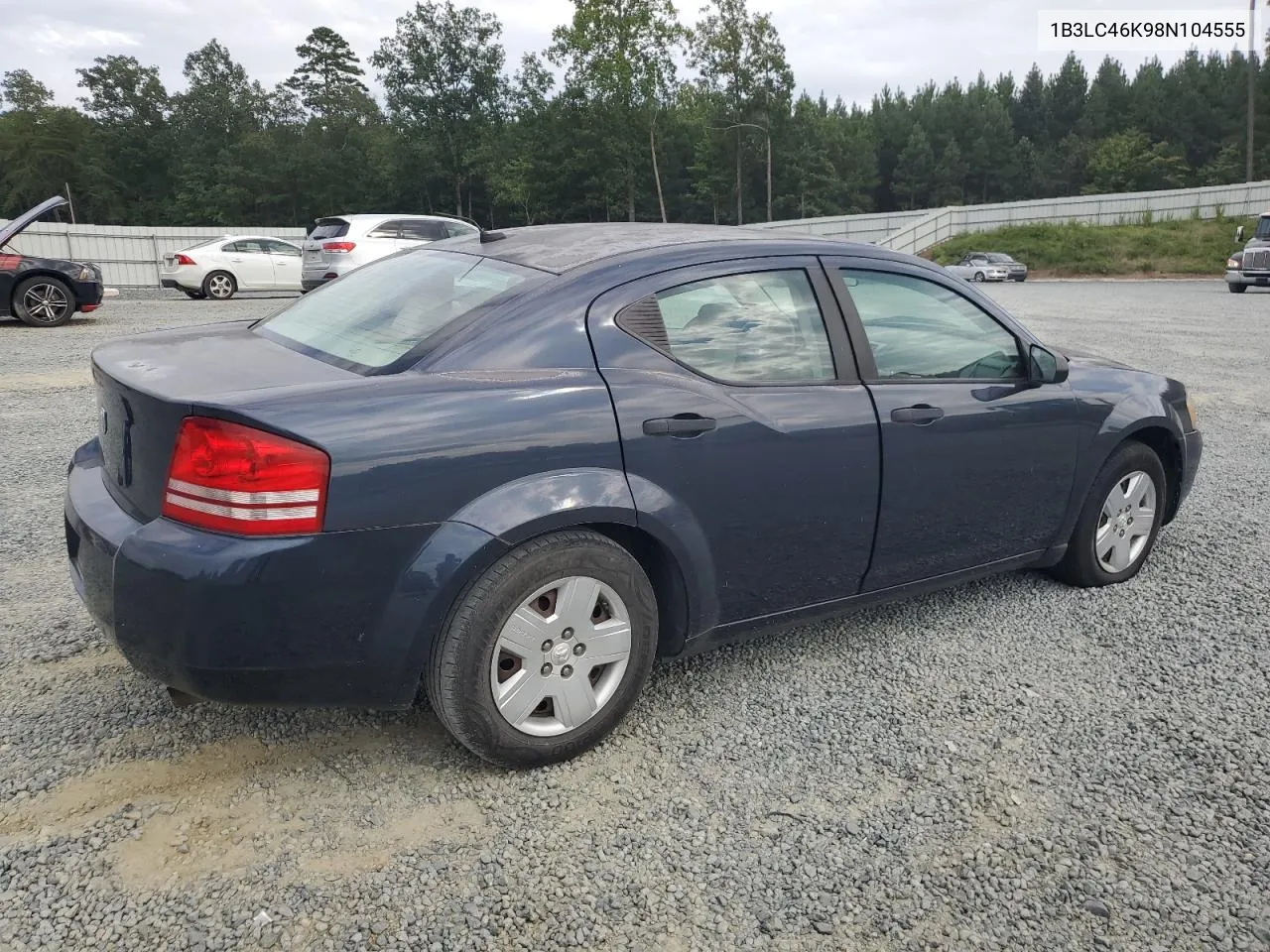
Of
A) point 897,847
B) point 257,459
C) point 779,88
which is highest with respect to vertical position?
point 779,88

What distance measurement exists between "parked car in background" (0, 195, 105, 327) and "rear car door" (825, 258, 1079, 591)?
12.5 m

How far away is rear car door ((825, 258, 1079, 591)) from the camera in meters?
3.32

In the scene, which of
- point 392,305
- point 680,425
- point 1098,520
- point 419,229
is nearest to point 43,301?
point 419,229

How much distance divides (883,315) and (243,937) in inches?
106

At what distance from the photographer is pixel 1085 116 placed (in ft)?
298

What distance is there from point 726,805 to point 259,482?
1.48 meters

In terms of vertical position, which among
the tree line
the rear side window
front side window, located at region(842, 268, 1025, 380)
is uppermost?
the tree line

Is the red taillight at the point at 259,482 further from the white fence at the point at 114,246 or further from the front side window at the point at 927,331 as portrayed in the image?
the white fence at the point at 114,246

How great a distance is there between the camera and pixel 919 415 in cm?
332

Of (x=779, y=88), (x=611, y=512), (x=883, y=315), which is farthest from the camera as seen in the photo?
(x=779, y=88)

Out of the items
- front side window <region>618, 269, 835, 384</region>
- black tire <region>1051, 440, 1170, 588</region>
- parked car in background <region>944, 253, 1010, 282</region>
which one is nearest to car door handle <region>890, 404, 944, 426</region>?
front side window <region>618, 269, 835, 384</region>

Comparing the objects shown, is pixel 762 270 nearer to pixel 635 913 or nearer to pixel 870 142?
pixel 635 913

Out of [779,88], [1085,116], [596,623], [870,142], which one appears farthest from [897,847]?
[1085,116]

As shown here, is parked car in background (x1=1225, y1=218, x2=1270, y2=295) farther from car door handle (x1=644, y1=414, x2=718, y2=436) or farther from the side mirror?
car door handle (x1=644, y1=414, x2=718, y2=436)
